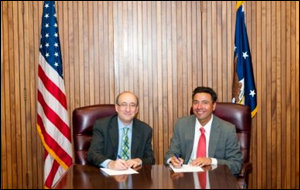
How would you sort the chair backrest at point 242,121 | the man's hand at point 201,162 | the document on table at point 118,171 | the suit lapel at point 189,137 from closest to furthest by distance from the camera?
the document on table at point 118,171 < the man's hand at point 201,162 < the suit lapel at point 189,137 < the chair backrest at point 242,121

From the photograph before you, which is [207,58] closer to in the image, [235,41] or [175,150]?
[235,41]

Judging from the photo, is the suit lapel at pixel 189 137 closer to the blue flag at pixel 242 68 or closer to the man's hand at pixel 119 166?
the man's hand at pixel 119 166

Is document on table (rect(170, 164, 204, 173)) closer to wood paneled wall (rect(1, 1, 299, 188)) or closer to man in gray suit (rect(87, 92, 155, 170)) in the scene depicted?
man in gray suit (rect(87, 92, 155, 170))

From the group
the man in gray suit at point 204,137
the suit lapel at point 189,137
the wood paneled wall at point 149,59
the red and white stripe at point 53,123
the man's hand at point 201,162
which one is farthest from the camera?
the wood paneled wall at point 149,59

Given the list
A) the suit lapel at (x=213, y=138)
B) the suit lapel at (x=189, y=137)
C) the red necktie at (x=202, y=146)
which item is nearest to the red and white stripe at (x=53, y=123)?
the suit lapel at (x=189, y=137)

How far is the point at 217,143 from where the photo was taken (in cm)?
372

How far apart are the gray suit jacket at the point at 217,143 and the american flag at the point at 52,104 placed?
1541 mm

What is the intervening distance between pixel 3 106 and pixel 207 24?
265 cm

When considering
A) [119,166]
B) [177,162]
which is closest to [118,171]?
[119,166]

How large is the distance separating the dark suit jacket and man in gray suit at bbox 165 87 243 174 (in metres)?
0.21

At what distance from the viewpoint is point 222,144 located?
3.71 meters

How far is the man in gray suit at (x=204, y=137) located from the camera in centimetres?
370

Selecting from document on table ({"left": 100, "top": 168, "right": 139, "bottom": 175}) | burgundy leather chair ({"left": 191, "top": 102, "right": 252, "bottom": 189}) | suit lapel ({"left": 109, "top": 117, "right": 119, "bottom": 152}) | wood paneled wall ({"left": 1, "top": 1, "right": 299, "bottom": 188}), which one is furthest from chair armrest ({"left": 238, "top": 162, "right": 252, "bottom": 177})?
wood paneled wall ({"left": 1, "top": 1, "right": 299, "bottom": 188})


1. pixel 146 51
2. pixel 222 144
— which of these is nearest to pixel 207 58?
pixel 146 51
